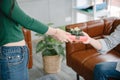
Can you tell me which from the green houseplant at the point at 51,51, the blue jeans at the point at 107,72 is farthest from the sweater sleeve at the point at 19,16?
the green houseplant at the point at 51,51

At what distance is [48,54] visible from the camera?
294cm

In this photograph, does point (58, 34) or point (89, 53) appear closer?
point (58, 34)

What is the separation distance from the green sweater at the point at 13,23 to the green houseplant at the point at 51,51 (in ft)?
4.37

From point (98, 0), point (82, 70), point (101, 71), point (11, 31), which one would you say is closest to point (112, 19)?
point (82, 70)

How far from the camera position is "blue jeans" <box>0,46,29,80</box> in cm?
152

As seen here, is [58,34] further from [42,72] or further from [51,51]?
[42,72]

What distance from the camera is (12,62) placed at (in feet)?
4.99

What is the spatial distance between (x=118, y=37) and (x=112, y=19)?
0.69m

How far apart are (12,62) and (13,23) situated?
262 millimetres

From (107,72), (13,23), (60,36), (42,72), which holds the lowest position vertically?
(42,72)

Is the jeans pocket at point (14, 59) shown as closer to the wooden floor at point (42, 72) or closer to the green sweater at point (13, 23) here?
the green sweater at point (13, 23)

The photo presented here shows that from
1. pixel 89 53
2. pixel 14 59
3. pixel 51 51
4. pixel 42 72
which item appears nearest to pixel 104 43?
pixel 89 53

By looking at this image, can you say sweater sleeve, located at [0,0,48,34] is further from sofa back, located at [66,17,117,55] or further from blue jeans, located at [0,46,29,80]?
sofa back, located at [66,17,117,55]

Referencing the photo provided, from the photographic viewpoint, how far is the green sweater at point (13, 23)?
55.4 inches
